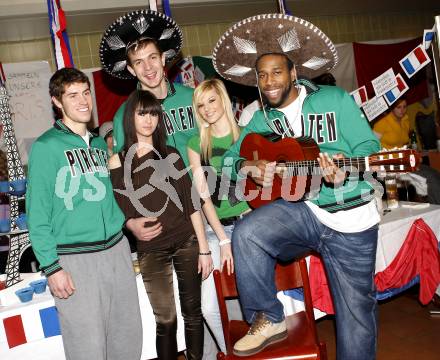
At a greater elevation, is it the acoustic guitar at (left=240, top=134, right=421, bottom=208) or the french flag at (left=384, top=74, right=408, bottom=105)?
the french flag at (left=384, top=74, right=408, bottom=105)

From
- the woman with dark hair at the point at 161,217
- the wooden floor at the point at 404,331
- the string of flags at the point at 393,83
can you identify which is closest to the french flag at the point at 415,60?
the string of flags at the point at 393,83

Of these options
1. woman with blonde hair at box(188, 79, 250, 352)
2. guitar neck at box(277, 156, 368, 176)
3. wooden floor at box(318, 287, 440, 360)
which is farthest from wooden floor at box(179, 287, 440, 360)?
guitar neck at box(277, 156, 368, 176)

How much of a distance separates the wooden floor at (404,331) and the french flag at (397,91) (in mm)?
1884

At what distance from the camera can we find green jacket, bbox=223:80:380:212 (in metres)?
2.32

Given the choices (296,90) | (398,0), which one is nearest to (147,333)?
(296,90)

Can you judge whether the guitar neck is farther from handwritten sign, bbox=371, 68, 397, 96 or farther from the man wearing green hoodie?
handwritten sign, bbox=371, 68, 397, 96

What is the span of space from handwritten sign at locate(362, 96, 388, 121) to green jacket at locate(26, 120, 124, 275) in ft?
10.8

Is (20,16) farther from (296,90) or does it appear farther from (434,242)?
(434,242)

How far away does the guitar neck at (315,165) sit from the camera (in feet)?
6.95

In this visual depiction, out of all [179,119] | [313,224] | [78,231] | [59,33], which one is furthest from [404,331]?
[59,33]

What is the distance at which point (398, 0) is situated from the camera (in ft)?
29.1

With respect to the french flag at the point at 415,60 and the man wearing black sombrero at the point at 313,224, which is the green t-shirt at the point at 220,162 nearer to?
the man wearing black sombrero at the point at 313,224

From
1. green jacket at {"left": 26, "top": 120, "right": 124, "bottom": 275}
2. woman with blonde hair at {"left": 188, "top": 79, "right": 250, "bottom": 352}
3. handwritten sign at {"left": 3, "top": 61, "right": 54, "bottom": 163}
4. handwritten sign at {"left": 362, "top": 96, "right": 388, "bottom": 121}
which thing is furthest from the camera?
handwritten sign at {"left": 3, "top": 61, "right": 54, "bottom": 163}

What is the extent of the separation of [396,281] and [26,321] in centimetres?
243
